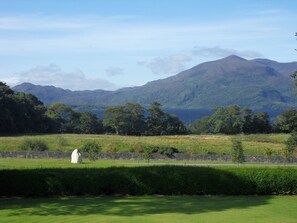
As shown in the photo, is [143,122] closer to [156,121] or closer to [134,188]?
[156,121]

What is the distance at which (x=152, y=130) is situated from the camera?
10044 cm

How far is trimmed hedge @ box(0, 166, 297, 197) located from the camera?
2206 cm

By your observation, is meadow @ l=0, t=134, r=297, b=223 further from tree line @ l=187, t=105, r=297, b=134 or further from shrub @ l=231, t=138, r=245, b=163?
tree line @ l=187, t=105, r=297, b=134

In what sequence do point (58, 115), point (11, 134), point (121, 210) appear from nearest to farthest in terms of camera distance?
point (121, 210), point (11, 134), point (58, 115)

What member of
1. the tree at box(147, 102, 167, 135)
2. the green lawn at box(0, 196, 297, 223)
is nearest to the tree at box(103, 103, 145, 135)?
the tree at box(147, 102, 167, 135)

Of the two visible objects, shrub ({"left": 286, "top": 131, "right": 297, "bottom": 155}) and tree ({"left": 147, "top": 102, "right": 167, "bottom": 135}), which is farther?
tree ({"left": 147, "top": 102, "right": 167, "bottom": 135})

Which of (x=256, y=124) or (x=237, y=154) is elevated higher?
(x=256, y=124)

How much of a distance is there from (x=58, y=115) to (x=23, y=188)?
285 ft

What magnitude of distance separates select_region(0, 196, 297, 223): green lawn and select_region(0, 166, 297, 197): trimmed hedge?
0.64 metres

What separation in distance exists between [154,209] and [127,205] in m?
1.56

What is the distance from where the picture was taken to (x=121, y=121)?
102m

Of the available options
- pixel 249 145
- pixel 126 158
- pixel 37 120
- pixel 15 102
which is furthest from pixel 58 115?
pixel 126 158

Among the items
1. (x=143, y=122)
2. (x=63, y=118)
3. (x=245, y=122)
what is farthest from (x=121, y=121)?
(x=245, y=122)

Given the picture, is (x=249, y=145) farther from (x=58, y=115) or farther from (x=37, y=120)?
(x=58, y=115)
